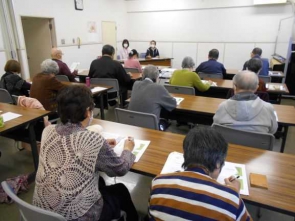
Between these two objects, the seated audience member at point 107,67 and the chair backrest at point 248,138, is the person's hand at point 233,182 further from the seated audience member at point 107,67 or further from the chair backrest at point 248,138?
the seated audience member at point 107,67

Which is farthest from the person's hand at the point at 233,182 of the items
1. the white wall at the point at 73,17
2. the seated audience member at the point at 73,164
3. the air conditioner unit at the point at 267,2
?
the air conditioner unit at the point at 267,2

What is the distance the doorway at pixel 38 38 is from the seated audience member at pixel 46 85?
11.9 feet

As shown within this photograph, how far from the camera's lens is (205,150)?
3.07 feet

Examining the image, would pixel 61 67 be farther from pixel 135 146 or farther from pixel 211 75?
pixel 135 146

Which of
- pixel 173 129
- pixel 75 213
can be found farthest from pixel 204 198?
pixel 173 129

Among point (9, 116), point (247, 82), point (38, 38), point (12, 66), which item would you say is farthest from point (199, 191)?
point (38, 38)

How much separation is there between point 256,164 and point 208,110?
109 cm

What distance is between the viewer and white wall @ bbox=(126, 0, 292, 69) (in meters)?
6.72

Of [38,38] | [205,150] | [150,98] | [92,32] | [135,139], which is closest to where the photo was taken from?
[205,150]

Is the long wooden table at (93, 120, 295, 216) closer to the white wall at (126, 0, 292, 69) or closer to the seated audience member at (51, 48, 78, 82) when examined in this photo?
the seated audience member at (51, 48, 78, 82)

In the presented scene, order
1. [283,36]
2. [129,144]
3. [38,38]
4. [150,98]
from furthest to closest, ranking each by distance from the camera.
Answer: [283,36] → [38,38] → [150,98] → [129,144]

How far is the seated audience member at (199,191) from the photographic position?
2.71 ft

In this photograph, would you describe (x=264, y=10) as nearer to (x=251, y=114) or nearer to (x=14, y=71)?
(x=251, y=114)

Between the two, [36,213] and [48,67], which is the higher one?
[48,67]
